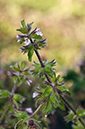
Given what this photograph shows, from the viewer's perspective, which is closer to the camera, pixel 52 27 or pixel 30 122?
pixel 30 122

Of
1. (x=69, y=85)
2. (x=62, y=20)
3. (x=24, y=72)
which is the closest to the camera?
(x=24, y=72)

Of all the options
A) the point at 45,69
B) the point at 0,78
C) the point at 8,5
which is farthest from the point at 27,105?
the point at 8,5

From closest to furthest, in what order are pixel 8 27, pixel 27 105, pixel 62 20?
1. pixel 27 105
2. pixel 8 27
3. pixel 62 20

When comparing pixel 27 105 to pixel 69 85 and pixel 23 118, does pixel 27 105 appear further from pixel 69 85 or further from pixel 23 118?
pixel 23 118

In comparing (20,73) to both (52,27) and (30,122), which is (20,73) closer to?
(30,122)

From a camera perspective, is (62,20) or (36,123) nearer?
(36,123)

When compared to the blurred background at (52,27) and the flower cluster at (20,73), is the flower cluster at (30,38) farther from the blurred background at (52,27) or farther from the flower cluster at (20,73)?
the blurred background at (52,27)

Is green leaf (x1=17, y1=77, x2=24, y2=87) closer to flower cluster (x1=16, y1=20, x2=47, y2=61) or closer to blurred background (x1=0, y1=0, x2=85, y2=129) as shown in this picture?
flower cluster (x1=16, y1=20, x2=47, y2=61)

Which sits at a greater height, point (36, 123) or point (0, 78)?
point (0, 78)

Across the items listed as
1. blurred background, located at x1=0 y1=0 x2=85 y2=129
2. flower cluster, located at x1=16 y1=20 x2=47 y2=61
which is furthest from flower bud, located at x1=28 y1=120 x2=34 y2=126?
blurred background, located at x1=0 y1=0 x2=85 y2=129

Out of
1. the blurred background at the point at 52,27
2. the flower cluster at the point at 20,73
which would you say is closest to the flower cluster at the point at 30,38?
the flower cluster at the point at 20,73

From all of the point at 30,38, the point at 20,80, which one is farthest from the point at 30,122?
the point at 30,38
